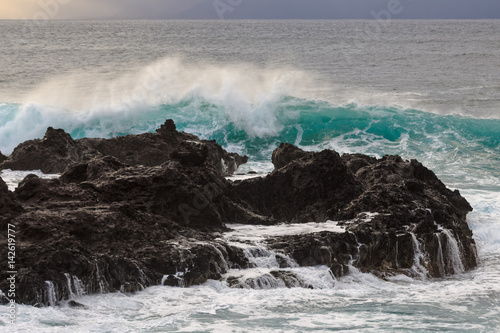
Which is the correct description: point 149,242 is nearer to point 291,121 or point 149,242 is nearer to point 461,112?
point 291,121

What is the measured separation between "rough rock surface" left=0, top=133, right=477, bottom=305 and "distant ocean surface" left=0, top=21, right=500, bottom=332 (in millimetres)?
249

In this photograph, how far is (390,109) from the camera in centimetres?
2628

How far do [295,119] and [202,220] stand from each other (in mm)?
15648

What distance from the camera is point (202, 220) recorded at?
9305 mm

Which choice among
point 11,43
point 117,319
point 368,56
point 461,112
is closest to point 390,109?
point 461,112

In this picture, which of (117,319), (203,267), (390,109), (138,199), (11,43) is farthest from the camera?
(11,43)

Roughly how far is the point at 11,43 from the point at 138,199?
206 ft

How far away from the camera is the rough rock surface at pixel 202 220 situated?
762cm

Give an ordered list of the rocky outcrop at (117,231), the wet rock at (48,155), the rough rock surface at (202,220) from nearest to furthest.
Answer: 1. the rocky outcrop at (117,231)
2. the rough rock surface at (202,220)
3. the wet rock at (48,155)

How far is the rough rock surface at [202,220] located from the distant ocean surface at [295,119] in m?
0.25

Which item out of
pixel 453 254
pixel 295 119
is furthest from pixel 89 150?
pixel 295 119
